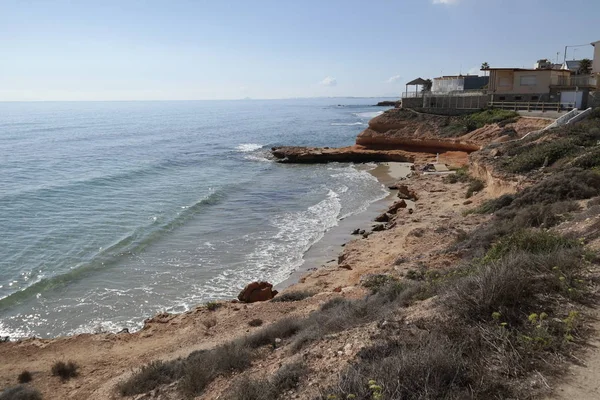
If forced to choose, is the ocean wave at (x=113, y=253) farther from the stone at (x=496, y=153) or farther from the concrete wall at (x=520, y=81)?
the concrete wall at (x=520, y=81)

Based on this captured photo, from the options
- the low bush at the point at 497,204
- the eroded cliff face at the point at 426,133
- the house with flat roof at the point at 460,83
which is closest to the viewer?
the low bush at the point at 497,204

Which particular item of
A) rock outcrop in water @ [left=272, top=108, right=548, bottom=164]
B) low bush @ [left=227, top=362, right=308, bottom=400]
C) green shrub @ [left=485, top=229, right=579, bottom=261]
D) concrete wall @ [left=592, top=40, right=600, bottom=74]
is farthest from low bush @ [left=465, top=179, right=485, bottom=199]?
concrete wall @ [left=592, top=40, right=600, bottom=74]

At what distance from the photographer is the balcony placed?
39688mm

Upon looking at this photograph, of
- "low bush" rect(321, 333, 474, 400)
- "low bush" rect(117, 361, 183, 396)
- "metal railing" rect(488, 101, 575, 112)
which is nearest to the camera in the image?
"low bush" rect(321, 333, 474, 400)

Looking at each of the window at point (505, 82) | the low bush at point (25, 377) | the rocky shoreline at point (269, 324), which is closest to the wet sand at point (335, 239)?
the rocky shoreline at point (269, 324)

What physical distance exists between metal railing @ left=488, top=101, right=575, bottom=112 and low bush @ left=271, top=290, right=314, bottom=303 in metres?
30.2

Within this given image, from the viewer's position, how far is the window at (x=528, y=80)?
4100 centimetres

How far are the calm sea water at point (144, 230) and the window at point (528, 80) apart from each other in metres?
17.3

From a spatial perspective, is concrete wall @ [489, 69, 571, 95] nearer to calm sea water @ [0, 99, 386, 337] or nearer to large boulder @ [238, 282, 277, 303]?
calm sea water @ [0, 99, 386, 337]

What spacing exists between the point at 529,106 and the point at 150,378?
39584 millimetres

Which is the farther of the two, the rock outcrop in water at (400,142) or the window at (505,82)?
the window at (505,82)

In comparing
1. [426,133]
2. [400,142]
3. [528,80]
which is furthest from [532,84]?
[400,142]

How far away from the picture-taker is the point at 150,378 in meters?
7.67

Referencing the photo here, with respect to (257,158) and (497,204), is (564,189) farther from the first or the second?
(257,158)
